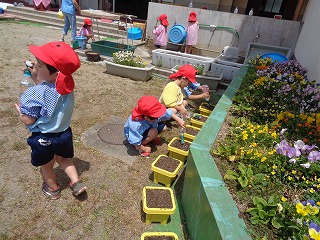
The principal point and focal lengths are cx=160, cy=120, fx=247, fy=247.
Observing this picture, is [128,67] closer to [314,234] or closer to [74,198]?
[74,198]

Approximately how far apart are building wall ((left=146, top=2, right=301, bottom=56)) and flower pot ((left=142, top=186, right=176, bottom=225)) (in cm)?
726

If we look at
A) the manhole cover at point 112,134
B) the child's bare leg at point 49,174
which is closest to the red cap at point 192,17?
the manhole cover at point 112,134

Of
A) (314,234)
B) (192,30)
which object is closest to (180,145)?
(314,234)

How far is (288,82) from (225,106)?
1.20 meters

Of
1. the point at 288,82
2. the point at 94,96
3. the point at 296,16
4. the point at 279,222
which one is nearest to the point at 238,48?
the point at 296,16

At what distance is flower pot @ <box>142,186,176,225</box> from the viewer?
2414 millimetres

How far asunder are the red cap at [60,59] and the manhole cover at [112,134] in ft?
5.56

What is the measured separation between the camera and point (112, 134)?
4.03 m

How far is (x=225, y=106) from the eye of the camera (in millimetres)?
3611

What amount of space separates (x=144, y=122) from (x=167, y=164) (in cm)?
76

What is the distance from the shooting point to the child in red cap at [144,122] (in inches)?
129

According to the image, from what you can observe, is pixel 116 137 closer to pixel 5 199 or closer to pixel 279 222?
pixel 5 199

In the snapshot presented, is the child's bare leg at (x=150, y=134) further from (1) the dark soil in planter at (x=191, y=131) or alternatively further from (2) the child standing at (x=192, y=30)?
(2) the child standing at (x=192, y=30)

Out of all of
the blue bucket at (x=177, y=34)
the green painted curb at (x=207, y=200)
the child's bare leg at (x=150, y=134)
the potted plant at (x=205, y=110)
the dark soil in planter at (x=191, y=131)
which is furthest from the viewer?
the blue bucket at (x=177, y=34)
